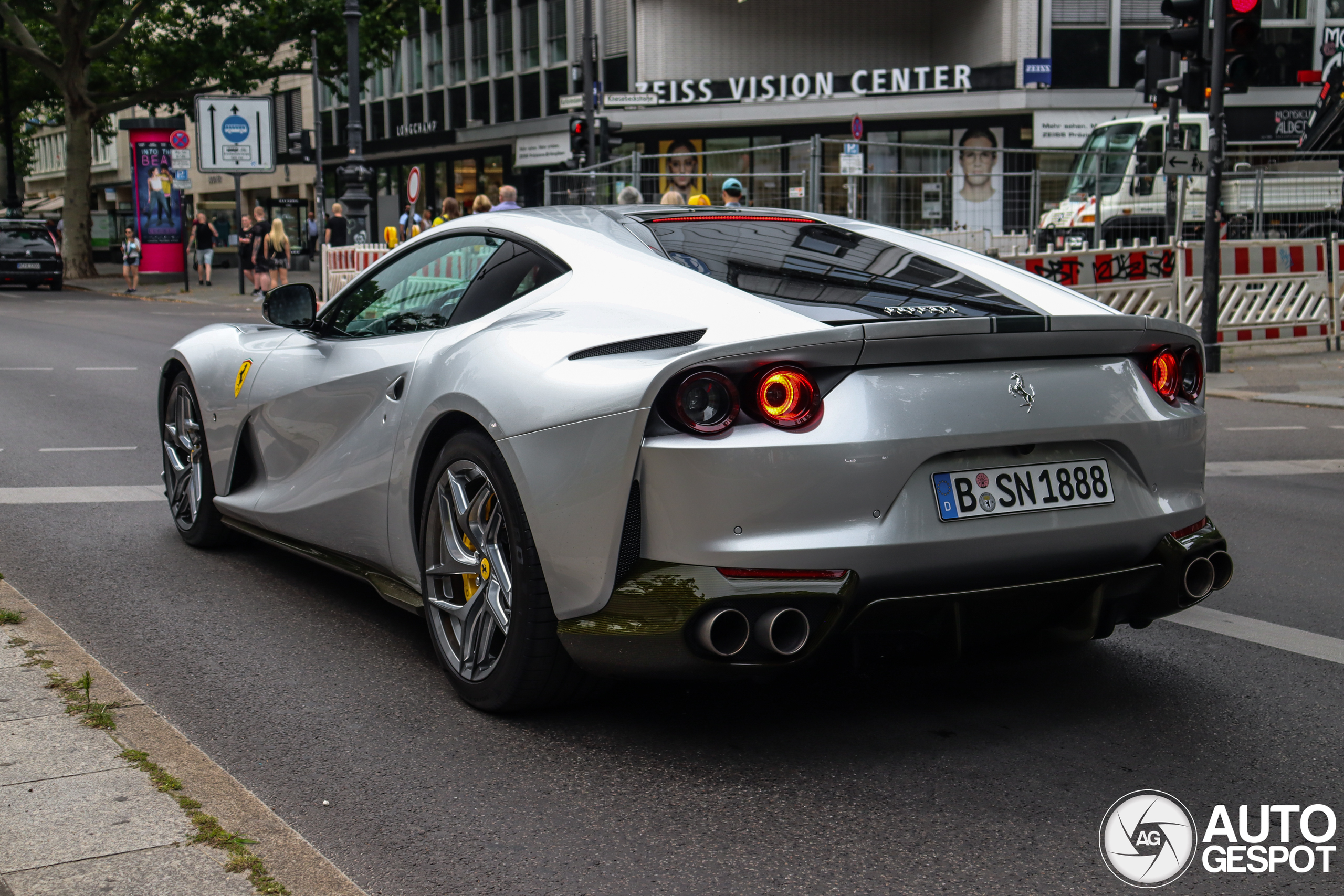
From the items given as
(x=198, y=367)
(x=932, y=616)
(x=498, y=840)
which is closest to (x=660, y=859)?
(x=498, y=840)

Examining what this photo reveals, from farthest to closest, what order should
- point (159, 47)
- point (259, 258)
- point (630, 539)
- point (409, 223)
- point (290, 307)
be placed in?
point (159, 47) → point (259, 258) → point (409, 223) → point (290, 307) → point (630, 539)

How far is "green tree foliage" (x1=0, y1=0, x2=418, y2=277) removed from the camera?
35.1 metres

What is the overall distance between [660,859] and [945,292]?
162cm

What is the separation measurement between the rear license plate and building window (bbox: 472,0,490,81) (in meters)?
A: 41.0

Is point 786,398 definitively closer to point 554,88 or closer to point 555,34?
point 554,88

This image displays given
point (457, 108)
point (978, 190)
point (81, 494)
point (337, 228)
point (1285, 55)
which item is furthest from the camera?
point (457, 108)

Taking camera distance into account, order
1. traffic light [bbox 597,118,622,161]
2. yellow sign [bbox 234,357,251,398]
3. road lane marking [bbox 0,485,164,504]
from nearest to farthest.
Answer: yellow sign [bbox 234,357,251,398] → road lane marking [bbox 0,485,164,504] → traffic light [bbox 597,118,622,161]

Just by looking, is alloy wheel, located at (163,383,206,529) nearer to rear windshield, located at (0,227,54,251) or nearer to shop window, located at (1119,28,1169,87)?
shop window, located at (1119,28,1169,87)

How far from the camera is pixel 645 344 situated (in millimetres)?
3355

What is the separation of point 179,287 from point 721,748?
114 feet

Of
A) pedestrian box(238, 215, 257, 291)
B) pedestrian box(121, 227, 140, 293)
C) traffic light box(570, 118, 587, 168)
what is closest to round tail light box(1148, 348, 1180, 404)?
traffic light box(570, 118, 587, 168)

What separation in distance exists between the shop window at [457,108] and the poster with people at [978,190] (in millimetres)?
28830

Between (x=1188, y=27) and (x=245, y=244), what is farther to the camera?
(x=245, y=244)

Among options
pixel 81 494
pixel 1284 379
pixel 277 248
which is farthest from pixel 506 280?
pixel 277 248
